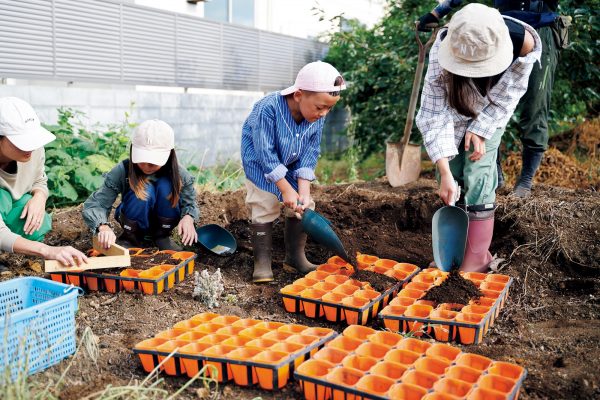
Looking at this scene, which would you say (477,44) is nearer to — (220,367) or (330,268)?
(330,268)

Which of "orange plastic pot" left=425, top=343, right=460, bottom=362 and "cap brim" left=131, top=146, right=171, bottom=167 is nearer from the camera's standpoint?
"orange plastic pot" left=425, top=343, right=460, bottom=362

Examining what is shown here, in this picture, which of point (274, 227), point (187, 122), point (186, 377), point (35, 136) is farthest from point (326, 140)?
point (186, 377)

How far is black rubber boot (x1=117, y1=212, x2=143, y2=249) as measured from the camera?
3596 mm

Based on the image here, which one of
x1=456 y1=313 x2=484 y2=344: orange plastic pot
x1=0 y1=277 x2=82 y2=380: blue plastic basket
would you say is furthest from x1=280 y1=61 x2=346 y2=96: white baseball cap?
x1=0 y1=277 x2=82 y2=380: blue plastic basket

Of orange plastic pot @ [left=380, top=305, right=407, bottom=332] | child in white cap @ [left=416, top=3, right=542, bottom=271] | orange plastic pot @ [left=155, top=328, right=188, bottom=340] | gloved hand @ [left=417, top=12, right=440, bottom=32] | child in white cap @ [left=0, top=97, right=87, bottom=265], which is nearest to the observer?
orange plastic pot @ [left=155, top=328, right=188, bottom=340]

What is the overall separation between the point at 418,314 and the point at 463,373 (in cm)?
56

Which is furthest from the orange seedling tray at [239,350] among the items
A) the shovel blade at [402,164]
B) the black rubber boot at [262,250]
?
the shovel blade at [402,164]

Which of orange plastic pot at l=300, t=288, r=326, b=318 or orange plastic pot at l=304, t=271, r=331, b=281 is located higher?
orange plastic pot at l=304, t=271, r=331, b=281

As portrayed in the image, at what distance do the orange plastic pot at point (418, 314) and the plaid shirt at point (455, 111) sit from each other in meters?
0.81

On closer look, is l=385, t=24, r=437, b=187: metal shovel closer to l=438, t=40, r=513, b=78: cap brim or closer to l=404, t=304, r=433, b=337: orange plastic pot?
l=438, t=40, r=513, b=78: cap brim

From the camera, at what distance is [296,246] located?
11.4 feet

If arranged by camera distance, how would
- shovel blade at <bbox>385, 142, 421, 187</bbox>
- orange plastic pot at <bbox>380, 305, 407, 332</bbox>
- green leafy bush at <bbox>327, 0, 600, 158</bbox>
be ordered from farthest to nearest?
green leafy bush at <bbox>327, 0, 600, 158</bbox> → shovel blade at <bbox>385, 142, 421, 187</bbox> → orange plastic pot at <bbox>380, 305, 407, 332</bbox>

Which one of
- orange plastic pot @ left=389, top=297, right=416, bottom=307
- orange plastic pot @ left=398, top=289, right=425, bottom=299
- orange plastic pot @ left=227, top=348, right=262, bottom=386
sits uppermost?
orange plastic pot @ left=398, top=289, right=425, bottom=299

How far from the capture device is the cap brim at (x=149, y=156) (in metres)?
3.20
